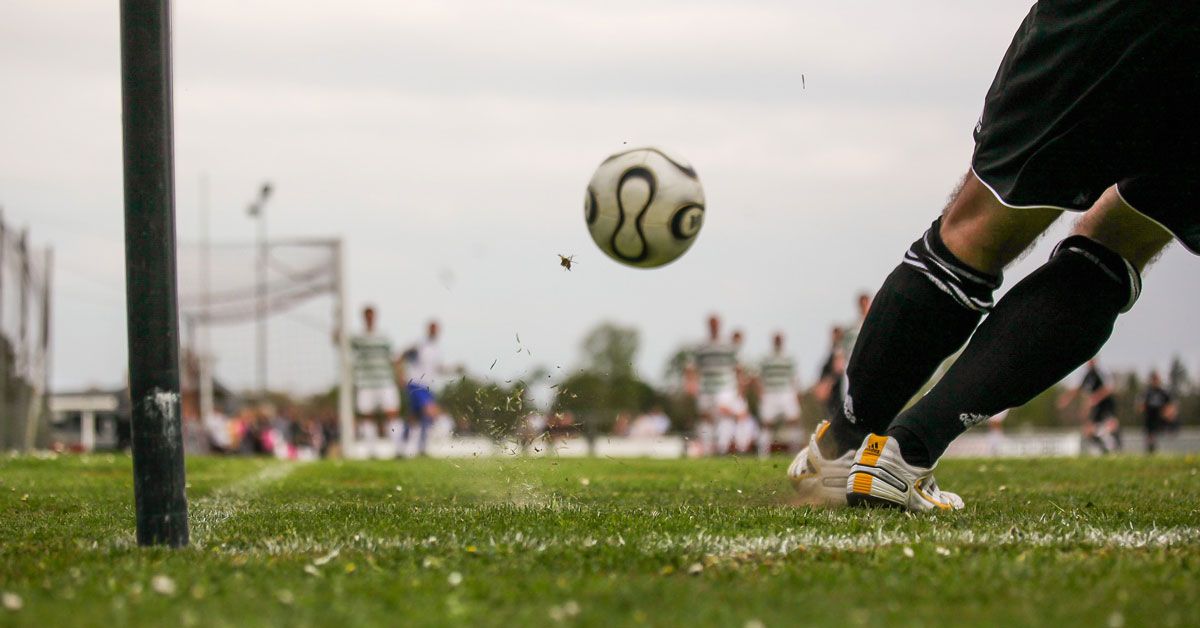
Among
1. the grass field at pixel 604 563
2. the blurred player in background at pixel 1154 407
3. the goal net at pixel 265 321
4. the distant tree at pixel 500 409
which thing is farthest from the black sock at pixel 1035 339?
the blurred player in background at pixel 1154 407

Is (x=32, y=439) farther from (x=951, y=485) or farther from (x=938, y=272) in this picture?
(x=938, y=272)

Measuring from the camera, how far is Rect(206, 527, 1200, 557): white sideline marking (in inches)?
131

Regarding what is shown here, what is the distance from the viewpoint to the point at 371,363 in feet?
62.0

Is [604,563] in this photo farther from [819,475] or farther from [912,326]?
[819,475]

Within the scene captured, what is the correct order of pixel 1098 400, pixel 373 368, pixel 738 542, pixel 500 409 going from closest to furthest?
pixel 738 542, pixel 500 409, pixel 373 368, pixel 1098 400

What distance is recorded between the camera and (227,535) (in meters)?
3.72

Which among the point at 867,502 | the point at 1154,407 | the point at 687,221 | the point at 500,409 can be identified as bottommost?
the point at 1154,407

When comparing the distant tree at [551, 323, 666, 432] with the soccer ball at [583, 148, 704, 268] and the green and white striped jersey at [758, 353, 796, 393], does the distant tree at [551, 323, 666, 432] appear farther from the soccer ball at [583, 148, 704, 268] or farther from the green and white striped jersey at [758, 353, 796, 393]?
the green and white striped jersey at [758, 353, 796, 393]

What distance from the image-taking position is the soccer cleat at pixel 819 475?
15.7 ft

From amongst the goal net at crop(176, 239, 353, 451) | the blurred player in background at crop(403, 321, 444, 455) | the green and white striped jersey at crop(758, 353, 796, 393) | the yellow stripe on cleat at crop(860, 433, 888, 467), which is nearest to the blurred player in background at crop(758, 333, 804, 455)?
the green and white striped jersey at crop(758, 353, 796, 393)

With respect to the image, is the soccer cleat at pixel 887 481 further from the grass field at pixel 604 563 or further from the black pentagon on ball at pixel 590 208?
the black pentagon on ball at pixel 590 208

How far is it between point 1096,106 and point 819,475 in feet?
5.72

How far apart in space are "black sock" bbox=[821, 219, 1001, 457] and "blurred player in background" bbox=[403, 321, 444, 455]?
13.5 m

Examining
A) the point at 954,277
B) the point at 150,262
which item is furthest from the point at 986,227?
the point at 150,262
